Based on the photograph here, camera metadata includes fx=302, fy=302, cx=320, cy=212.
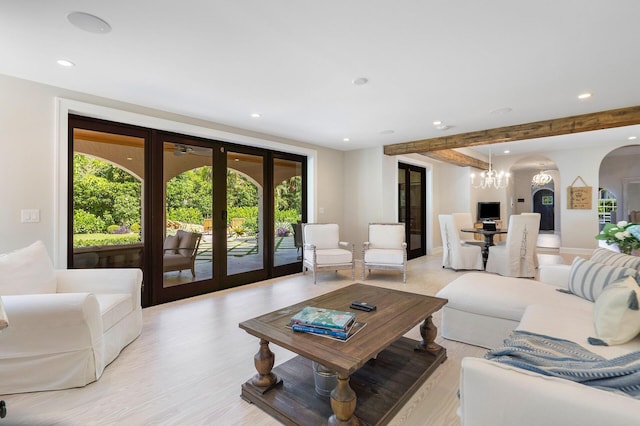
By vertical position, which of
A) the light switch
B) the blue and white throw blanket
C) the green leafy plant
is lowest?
the blue and white throw blanket

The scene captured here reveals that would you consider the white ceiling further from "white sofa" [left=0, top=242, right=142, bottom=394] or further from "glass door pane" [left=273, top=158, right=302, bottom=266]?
"white sofa" [left=0, top=242, right=142, bottom=394]

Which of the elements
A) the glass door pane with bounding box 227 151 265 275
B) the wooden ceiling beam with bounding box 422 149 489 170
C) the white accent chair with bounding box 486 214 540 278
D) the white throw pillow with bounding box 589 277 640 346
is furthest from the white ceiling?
the wooden ceiling beam with bounding box 422 149 489 170

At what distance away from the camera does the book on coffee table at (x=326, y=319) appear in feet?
5.89

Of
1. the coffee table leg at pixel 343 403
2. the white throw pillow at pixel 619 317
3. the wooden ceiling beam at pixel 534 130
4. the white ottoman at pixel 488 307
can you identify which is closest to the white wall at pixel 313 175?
the wooden ceiling beam at pixel 534 130

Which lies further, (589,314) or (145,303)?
(145,303)

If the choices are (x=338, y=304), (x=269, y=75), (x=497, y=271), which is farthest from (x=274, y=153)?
(x=497, y=271)

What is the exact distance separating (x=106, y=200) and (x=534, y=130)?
581cm

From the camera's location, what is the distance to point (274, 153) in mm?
5301

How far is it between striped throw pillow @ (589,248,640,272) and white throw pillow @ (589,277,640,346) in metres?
0.60

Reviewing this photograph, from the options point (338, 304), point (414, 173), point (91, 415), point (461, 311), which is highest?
point (414, 173)

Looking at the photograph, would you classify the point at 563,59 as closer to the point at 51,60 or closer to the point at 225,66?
the point at 225,66

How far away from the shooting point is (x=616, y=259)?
2318mm

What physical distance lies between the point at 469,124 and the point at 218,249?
4.21m

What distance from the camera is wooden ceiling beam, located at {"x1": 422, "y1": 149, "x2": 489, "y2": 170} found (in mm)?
6531
